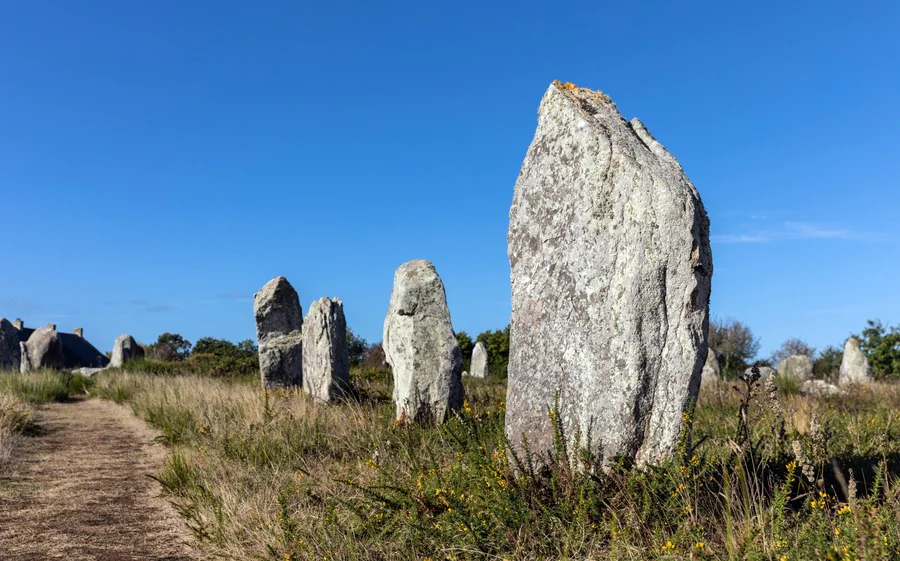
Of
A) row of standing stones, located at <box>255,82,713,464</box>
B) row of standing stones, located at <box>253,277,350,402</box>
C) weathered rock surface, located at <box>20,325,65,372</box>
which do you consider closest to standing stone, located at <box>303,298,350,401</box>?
row of standing stones, located at <box>253,277,350,402</box>

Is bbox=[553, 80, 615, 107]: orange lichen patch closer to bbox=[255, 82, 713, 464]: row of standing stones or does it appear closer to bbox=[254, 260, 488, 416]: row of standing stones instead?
bbox=[255, 82, 713, 464]: row of standing stones

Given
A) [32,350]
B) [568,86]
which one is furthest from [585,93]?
[32,350]

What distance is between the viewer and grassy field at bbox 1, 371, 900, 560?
13.1ft

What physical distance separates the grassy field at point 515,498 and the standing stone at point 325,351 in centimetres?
387

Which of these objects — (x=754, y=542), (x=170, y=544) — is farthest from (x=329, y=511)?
(x=754, y=542)

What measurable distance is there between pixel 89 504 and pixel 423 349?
403cm

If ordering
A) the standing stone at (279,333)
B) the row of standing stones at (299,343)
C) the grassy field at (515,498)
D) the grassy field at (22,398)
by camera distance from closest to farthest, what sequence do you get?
1. the grassy field at (515,498)
2. the grassy field at (22,398)
3. the row of standing stones at (299,343)
4. the standing stone at (279,333)

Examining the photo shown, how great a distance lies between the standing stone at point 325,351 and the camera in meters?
11.9

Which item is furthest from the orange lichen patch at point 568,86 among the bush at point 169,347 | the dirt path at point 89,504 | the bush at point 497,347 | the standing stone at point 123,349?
the bush at point 169,347

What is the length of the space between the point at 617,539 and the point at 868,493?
8.61ft

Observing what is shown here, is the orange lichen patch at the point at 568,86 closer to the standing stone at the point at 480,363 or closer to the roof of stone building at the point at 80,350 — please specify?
the standing stone at the point at 480,363

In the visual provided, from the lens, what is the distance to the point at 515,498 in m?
4.54

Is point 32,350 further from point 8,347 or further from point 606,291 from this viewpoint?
point 606,291

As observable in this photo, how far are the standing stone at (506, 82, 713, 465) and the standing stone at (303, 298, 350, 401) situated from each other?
6739 mm
